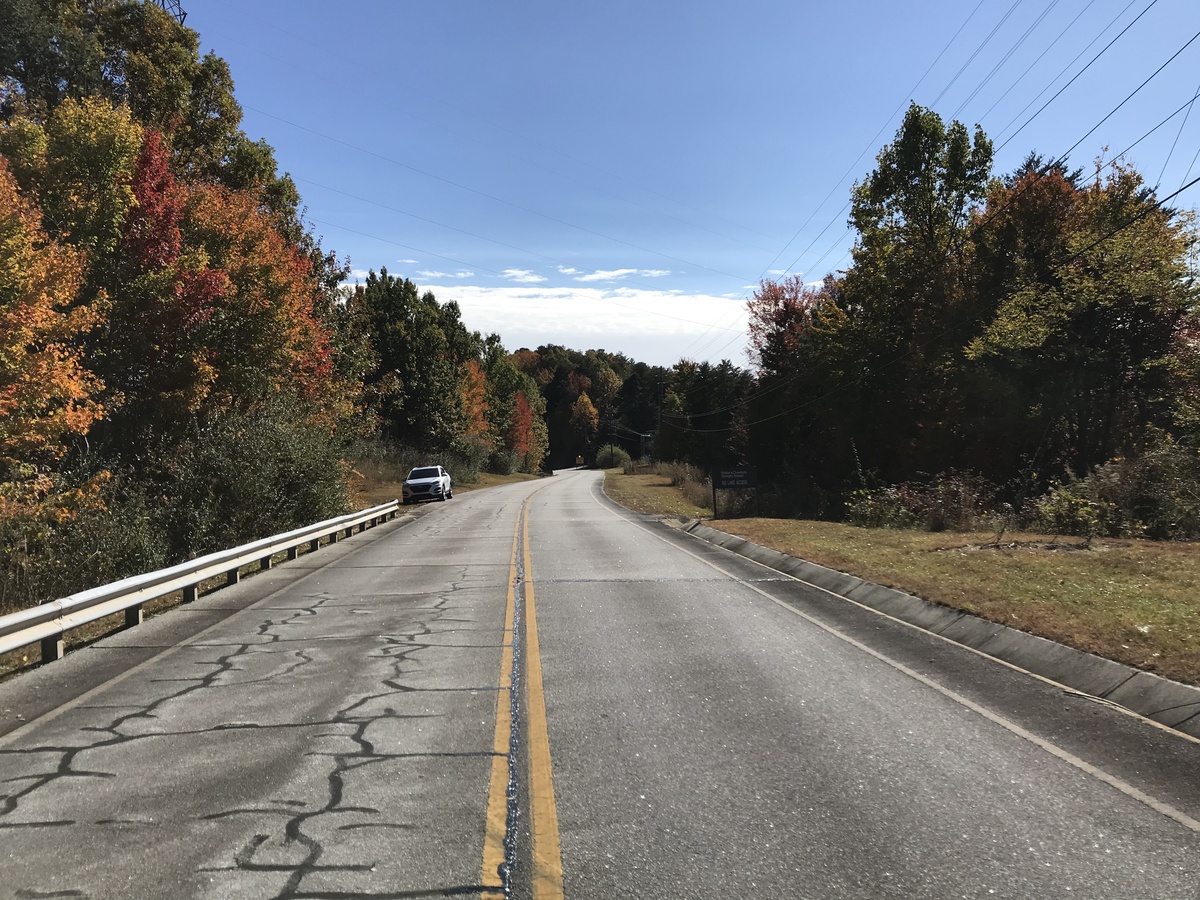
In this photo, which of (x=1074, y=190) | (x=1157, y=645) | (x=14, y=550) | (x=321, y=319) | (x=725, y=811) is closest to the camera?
(x=725, y=811)

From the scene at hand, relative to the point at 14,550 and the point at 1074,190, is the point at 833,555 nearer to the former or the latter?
the point at 14,550

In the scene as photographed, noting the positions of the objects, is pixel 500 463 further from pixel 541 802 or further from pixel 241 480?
pixel 541 802

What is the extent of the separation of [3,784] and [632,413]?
14641 cm

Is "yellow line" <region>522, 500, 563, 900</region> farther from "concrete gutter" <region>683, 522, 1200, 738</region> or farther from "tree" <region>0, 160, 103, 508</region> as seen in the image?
"tree" <region>0, 160, 103, 508</region>

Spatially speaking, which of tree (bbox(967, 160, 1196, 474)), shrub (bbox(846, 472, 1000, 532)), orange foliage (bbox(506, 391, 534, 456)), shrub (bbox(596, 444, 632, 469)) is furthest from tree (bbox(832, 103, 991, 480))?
shrub (bbox(596, 444, 632, 469))

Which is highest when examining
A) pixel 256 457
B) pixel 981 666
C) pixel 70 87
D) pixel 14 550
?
pixel 70 87

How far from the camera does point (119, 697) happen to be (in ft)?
20.7

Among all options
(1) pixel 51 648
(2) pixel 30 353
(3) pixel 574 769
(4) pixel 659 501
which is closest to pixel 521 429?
(4) pixel 659 501

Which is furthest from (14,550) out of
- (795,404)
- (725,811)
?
(795,404)

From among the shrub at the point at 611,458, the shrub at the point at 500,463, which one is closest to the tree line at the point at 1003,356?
the shrub at the point at 500,463

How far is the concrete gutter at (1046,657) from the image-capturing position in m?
5.97

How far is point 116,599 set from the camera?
28.4 feet

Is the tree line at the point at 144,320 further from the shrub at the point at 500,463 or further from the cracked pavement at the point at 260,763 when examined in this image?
the shrub at the point at 500,463

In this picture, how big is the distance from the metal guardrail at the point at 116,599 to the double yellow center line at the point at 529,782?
13.8ft
